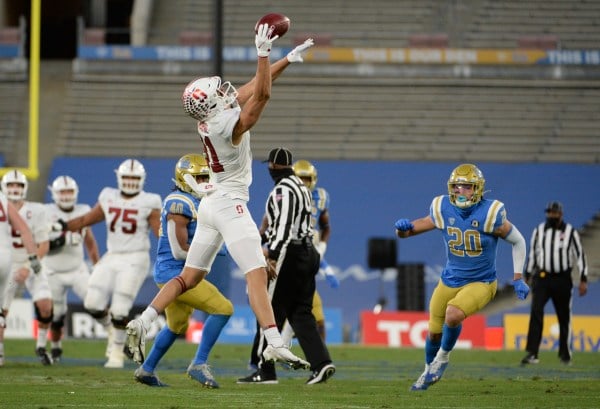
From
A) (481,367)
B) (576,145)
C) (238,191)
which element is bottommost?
(481,367)

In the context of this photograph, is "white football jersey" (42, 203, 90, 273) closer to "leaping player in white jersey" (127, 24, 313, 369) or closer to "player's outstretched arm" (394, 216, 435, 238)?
"player's outstretched arm" (394, 216, 435, 238)

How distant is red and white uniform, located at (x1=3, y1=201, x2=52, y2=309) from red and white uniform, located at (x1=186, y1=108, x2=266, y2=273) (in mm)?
4059

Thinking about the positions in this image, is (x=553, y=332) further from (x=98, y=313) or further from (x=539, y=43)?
(x=539, y=43)

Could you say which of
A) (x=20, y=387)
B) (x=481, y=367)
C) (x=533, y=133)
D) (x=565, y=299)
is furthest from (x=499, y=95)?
(x=20, y=387)

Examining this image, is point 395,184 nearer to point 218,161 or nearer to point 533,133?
point 533,133

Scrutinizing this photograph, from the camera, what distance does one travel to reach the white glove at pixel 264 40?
7152 millimetres

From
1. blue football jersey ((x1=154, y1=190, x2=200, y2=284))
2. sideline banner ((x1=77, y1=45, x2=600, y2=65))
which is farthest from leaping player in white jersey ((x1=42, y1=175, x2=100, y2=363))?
sideline banner ((x1=77, y1=45, x2=600, y2=65))

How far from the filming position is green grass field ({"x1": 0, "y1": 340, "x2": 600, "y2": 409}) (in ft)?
23.6

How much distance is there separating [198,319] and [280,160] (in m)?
8.59

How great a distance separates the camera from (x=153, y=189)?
65.6 feet

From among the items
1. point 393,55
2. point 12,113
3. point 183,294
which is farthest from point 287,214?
point 12,113

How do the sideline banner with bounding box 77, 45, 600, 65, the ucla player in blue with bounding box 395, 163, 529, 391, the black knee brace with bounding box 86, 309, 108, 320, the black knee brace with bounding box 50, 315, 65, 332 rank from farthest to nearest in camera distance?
Result: the sideline banner with bounding box 77, 45, 600, 65, the black knee brace with bounding box 50, 315, 65, 332, the black knee brace with bounding box 86, 309, 108, 320, the ucla player in blue with bounding box 395, 163, 529, 391

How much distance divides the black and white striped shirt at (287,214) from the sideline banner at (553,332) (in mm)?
8059

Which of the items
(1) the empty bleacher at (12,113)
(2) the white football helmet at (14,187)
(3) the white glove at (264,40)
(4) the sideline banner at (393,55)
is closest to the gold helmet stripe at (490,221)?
(3) the white glove at (264,40)
